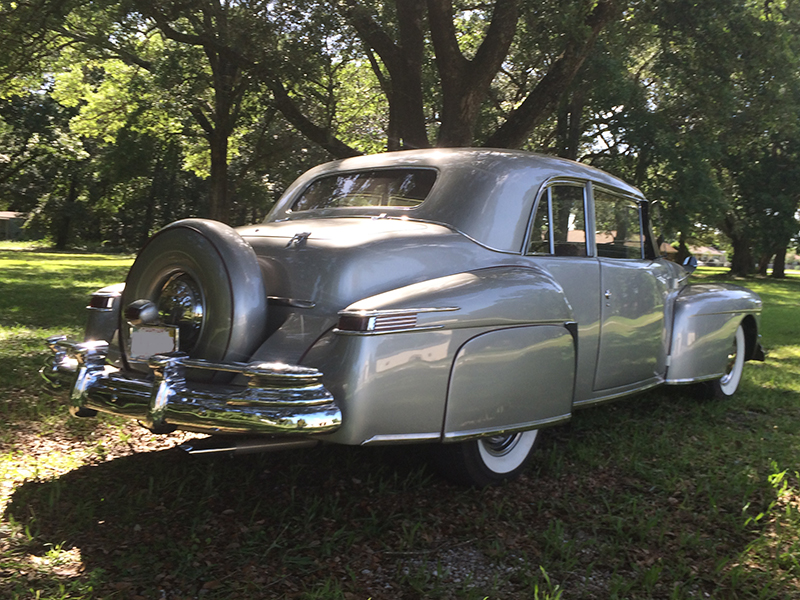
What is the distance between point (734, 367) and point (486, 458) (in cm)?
338

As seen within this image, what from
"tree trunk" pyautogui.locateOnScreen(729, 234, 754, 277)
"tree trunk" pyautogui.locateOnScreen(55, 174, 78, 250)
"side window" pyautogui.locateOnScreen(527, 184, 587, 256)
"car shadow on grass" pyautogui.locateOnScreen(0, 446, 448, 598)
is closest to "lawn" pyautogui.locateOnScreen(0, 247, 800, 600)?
"car shadow on grass" pyautogui.locateOnScreen(0, 446, 448, 598)

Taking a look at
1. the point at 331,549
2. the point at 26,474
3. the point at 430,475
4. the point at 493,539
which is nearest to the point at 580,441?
the point at 430,475

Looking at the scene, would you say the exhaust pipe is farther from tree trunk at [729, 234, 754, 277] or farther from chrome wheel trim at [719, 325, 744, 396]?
tree trunk at [729, 234, 754, 277]

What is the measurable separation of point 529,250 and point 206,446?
1903 mm

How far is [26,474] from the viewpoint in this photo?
3529 millimetres

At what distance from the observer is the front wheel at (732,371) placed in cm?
556

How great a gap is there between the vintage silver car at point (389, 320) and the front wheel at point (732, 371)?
171cm

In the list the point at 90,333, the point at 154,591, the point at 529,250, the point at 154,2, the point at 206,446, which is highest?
the point at 154,2

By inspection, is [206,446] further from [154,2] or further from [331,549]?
[154,2]

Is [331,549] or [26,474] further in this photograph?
[26,474]

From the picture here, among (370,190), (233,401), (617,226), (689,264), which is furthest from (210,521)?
(689,264)

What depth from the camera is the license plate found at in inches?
120

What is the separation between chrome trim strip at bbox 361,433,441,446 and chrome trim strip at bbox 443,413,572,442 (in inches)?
2.8

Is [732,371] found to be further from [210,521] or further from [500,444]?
[210,521]
